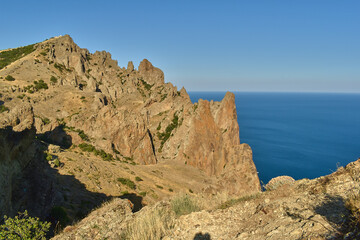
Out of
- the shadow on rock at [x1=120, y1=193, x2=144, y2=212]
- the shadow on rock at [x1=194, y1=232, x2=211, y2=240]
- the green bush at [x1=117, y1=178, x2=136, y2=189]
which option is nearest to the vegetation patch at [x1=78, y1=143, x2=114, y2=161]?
the green bush at [x1=117, y1=178, x2=136, y2=189]

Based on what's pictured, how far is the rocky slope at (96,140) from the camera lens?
13367 mm

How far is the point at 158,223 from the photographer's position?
24.6 ft

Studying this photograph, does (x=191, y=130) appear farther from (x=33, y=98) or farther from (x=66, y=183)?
(x=33, y=98)

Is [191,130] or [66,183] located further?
[191,130]

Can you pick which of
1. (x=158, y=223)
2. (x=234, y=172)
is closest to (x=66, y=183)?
(x=158, y=223)

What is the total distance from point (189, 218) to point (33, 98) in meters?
55.2

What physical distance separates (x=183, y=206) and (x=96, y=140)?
33.7 meters

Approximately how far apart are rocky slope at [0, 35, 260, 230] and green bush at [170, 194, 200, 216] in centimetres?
275

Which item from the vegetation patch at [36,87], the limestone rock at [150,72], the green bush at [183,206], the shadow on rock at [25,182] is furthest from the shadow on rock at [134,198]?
the limestone rock at [150,72]

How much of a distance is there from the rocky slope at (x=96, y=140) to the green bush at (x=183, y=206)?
A: 9.02 ft

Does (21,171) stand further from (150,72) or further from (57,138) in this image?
(150,72)

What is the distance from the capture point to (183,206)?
937cm

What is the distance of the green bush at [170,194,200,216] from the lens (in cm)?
906

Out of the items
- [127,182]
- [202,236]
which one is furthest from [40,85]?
[202,236]
